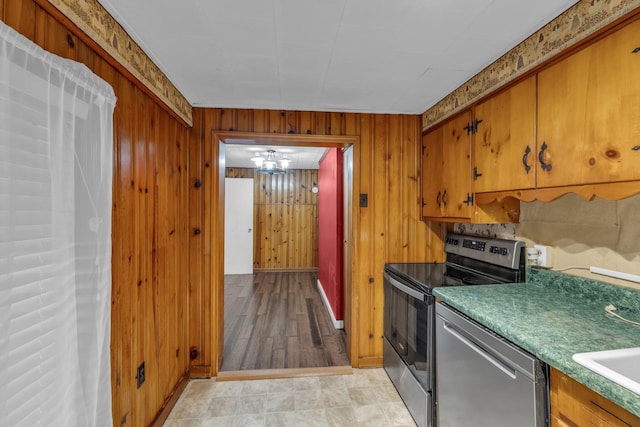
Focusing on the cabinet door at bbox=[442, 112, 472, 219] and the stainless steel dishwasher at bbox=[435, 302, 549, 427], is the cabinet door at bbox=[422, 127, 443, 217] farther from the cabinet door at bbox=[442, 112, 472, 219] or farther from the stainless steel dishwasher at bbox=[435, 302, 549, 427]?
the stainless steel dishwasher at bbox=[435, 302, 549, 427]

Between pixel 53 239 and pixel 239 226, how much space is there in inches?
206

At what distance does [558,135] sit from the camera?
1.28m

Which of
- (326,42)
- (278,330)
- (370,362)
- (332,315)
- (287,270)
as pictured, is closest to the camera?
(326,42)

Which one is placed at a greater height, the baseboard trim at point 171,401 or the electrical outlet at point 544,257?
the electrical outlet at point 544,257

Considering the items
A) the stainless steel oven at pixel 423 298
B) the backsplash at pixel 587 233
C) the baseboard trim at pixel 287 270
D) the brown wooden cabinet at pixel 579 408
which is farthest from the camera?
the baseboard trim at pixel 287 270

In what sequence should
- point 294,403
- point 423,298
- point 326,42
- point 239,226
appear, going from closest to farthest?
1. point 326,42
2. point 423,298
3. point 294,403
4. point 239,226

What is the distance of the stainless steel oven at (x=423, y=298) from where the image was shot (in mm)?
1761

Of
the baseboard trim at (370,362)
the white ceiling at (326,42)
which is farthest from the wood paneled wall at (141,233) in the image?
the baseboard trim at (370,362)

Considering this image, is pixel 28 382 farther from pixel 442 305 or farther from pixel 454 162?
pixel 454 162

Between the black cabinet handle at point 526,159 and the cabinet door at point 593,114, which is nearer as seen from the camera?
the cabinet door at point 593,114

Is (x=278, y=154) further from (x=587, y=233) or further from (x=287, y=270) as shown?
(x=587, y=233)

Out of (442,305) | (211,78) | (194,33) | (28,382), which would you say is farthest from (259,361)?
(194,33)

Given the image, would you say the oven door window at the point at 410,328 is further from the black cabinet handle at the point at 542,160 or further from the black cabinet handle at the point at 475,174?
the black cabinet handle at the point at 542,160

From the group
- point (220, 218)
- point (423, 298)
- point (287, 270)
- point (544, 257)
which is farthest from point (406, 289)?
point (287, 270)
